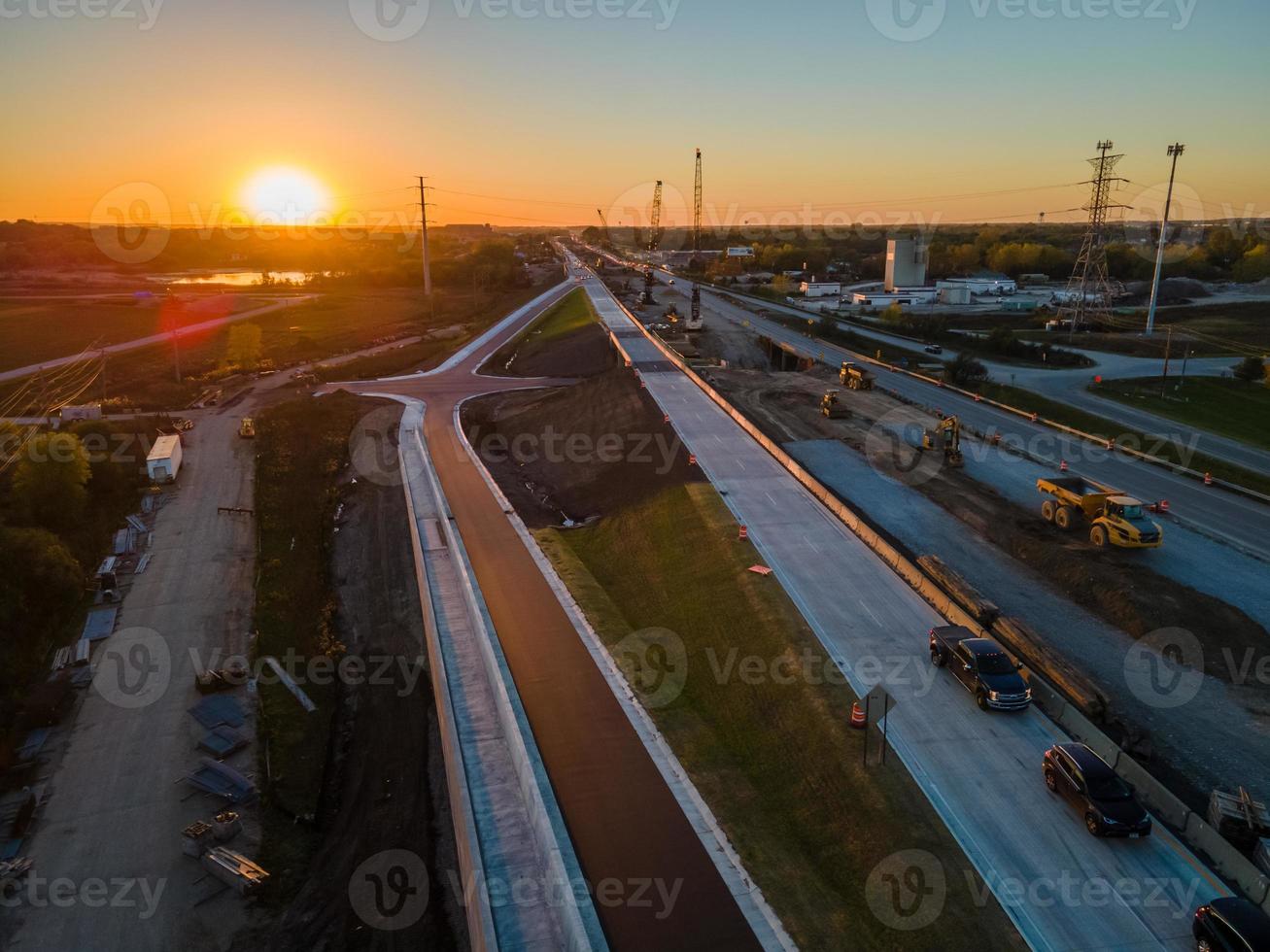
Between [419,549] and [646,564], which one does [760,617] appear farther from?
[419,549]

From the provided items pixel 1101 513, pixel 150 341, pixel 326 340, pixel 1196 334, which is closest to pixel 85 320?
pixel 150 341

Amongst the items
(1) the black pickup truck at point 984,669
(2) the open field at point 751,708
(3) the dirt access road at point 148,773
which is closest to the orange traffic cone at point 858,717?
(2) the open field at point 751,708

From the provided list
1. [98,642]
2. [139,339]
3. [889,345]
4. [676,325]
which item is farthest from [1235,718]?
[139,339]

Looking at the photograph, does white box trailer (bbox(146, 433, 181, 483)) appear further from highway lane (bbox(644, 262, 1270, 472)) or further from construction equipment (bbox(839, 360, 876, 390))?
highway lane (bbox(644, 262, 1270, 472))

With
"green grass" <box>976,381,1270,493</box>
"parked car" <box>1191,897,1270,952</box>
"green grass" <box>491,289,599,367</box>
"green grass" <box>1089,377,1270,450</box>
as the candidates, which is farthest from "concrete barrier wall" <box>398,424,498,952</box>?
"green grass" <box>491,289,599,367</box>

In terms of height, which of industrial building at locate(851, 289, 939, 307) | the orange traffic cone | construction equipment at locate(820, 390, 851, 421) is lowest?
the orange traffic cone

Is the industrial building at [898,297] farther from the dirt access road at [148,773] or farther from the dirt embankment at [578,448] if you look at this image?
the dirt access road at [148,773]
